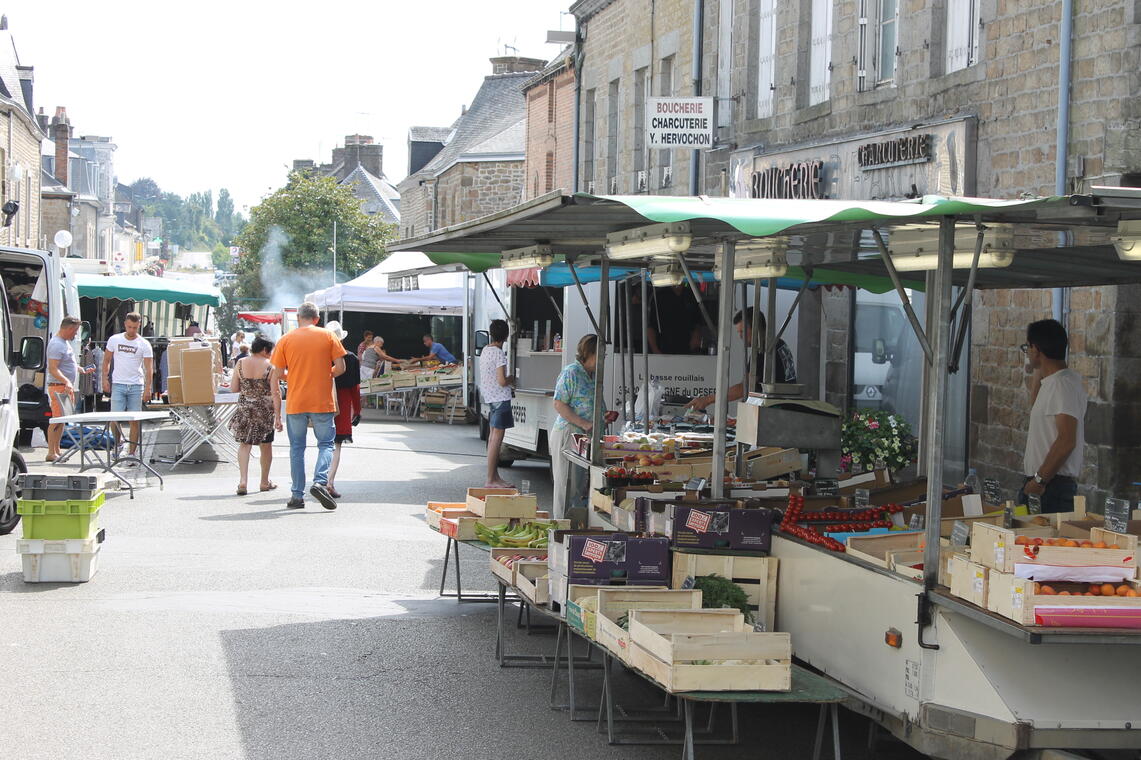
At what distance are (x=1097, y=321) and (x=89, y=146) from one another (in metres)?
116

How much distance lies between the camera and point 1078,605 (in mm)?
4914

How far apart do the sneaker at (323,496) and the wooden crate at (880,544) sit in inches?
307

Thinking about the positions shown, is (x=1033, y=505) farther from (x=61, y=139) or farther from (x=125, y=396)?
(x=61, y=139)

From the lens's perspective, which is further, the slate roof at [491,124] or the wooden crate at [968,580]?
the slate roof at [491,124]

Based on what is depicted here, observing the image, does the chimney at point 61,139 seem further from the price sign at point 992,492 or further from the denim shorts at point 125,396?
the price sign at point 992,492

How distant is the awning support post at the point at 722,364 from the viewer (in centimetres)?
722

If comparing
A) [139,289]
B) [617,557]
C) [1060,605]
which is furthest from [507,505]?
[139,289]

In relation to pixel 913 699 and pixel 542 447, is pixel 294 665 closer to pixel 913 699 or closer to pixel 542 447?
pixel 913 699

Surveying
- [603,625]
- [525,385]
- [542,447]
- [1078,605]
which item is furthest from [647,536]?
[525,385]

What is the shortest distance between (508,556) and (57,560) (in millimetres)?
3434

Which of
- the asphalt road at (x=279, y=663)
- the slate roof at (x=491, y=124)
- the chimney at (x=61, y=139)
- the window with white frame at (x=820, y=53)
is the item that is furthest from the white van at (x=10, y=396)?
the chimney at (x=61, y=139)

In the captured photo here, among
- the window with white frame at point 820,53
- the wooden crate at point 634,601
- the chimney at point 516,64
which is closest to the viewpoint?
the wooden crate at point 634,601

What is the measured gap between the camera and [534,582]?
7.48 m

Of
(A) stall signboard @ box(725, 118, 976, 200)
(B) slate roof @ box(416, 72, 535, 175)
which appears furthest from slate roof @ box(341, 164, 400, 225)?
(A) stall signboard @ box(725, 118, 976, 200)
